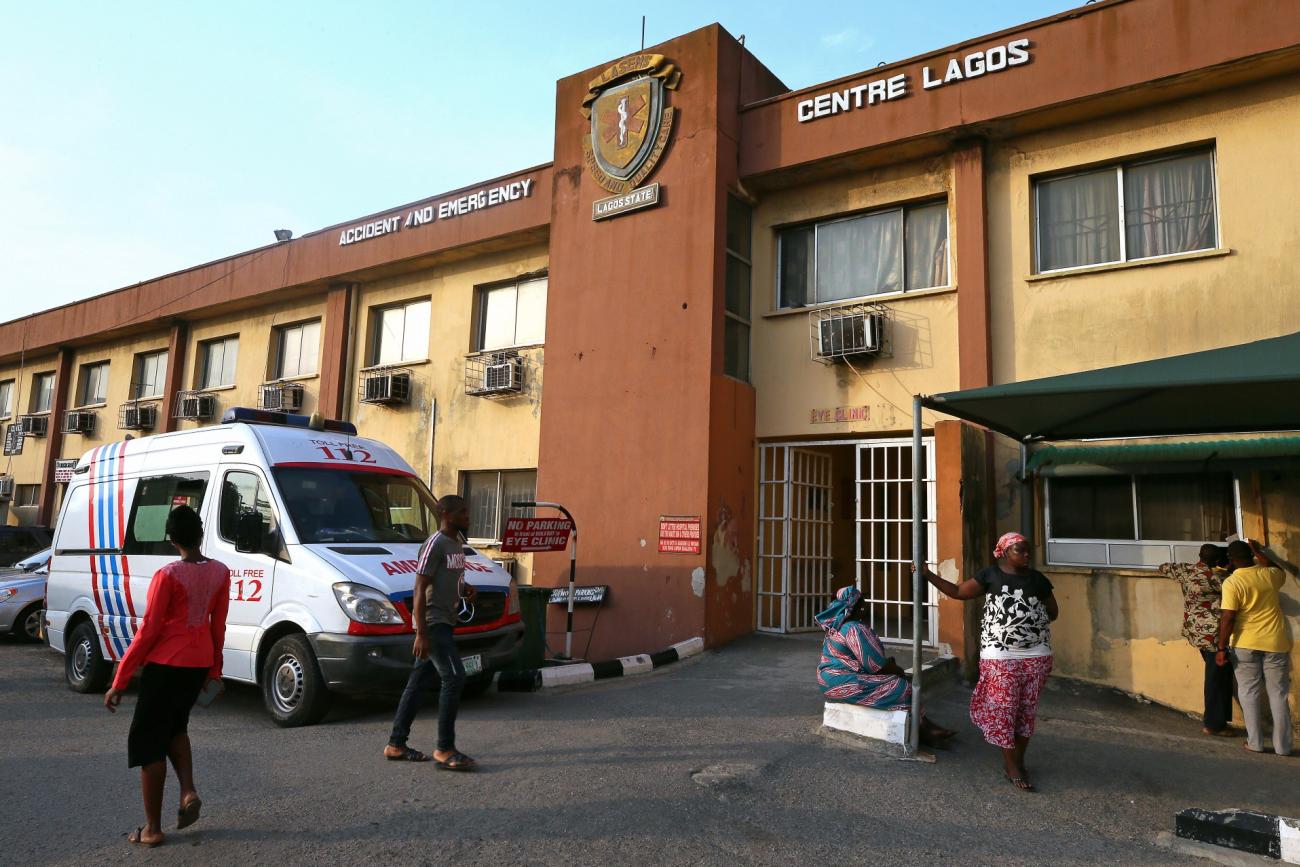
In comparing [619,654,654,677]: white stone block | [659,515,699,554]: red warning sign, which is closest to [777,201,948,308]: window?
[659,515,699,554]: red warning sign

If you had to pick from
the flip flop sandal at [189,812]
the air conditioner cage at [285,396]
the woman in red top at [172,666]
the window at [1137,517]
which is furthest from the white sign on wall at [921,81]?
the air conditioner cage at [285,396]

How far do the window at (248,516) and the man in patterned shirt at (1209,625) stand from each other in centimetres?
767

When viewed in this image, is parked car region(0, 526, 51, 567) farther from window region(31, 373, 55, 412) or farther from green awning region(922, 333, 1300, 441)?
green awning region(922, 333, 1300, 441)

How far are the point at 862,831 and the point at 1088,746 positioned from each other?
275 centimetres

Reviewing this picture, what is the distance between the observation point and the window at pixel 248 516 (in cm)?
715

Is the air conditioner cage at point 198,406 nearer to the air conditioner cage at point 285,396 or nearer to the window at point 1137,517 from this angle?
the air conditioner cage at point 285,396

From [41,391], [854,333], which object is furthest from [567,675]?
[41,391]

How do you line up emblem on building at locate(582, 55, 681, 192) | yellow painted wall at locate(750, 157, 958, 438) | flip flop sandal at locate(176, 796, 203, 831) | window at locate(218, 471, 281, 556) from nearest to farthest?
flip flop sandal at locate(176, 796, 203, 831), window at locate(218, 471, 281, 556), yellow painted wall at locate(750, 157, 958, 438), emblem on building at locate(582, 55, 681, 192)

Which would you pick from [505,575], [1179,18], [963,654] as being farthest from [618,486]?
[1179,18]

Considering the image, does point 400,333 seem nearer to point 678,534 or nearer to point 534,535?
point 534,535

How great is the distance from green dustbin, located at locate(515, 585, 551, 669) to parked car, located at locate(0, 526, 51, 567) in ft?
38.1

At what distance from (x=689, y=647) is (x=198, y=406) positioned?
42.0ft

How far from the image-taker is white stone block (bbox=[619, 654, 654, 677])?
347 inches

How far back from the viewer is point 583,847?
4281 millimetres
